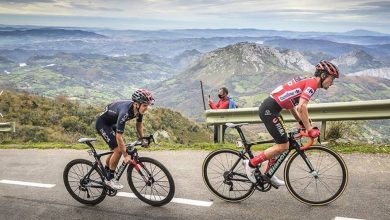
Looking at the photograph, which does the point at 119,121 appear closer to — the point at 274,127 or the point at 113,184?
the point at 113,184

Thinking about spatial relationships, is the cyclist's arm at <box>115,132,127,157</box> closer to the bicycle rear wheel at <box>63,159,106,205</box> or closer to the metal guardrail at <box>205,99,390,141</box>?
the bicycle rear wheel at <box>63,159,106,205</box>

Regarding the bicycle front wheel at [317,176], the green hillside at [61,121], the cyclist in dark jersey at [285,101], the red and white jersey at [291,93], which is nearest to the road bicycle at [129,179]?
the cyclist in dark jersey at [285,101]

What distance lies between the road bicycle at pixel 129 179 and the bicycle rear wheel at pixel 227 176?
0.80 m

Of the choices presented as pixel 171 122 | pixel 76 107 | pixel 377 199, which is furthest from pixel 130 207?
pixel 171 122

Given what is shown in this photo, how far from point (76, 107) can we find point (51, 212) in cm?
2469

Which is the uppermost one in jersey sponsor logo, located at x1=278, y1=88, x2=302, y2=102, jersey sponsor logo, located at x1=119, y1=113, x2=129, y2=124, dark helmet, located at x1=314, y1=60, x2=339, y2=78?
dark helmet, located at x1=314, y1=60, x2=339, y2=78

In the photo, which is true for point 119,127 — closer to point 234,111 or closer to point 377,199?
point 377,199

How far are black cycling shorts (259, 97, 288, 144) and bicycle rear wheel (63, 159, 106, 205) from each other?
2925 millimetres

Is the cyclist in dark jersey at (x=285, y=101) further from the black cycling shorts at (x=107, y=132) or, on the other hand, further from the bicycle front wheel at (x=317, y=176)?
the black cycling shorts at (x=107, y=132)

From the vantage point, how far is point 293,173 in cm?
606

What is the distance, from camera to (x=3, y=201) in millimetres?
6988

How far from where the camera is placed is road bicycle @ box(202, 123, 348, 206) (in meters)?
5.76

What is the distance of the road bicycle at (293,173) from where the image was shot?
5.76m

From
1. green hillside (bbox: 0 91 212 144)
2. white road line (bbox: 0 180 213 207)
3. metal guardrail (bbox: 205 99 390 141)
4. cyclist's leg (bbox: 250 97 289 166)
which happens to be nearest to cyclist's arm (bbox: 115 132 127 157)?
white road line (bbox: 0 180 213 207)
